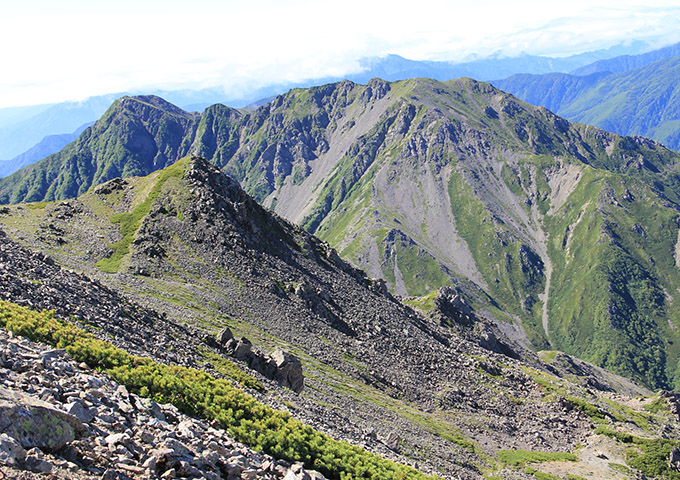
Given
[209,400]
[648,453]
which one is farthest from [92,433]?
[648,453]

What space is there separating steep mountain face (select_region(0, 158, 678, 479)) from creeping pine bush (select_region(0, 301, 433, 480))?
863 cm

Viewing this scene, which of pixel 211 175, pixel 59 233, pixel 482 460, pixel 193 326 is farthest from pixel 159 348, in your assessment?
pixel 211 175

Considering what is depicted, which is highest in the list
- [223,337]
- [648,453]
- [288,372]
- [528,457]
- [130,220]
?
[130,220]

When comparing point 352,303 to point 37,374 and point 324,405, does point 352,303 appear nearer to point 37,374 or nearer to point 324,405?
point 324,405

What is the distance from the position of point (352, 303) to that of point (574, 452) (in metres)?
55.0

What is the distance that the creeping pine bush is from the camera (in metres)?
31.7

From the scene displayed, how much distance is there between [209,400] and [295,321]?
5566 centimetres

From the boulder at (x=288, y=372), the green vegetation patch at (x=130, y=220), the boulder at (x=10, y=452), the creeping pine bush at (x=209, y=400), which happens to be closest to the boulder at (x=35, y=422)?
the boulder at (x=10, y=452)

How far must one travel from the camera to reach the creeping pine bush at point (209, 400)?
104 feet

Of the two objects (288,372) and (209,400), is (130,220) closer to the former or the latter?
(288,372)

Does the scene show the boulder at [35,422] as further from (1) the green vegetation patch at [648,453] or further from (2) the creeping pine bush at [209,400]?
(1) the green vegetation patch at [648,453]

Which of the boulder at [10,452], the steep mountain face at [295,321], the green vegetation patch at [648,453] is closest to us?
the boulder at [10,452]

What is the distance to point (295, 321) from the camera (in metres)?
89.5

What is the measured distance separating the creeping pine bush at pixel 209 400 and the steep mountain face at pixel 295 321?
863cm
